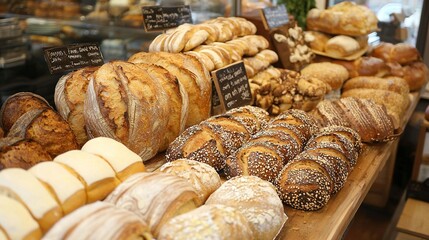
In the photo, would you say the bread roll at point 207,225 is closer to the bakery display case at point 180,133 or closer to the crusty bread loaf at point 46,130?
the bakery display case at point 180,133

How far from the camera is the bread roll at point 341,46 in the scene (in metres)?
3.52

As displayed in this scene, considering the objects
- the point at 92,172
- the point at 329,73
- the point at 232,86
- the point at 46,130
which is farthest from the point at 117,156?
the point at 329,73

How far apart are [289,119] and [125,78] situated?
2.80ft

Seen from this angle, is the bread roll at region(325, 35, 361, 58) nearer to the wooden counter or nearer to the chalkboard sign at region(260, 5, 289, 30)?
the chalkboard sign at region(260, 5, 289, 30)

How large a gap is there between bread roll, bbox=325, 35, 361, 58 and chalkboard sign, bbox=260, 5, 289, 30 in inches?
20.2

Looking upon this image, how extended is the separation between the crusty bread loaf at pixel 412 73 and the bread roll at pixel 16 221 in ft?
10.9

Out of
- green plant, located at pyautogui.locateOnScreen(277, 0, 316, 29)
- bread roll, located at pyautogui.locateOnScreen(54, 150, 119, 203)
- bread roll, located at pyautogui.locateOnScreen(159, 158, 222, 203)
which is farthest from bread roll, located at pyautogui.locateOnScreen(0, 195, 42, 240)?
green plant, located at pyautogui.locateOnScreen(277, 0, 316, 29)

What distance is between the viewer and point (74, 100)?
175cm


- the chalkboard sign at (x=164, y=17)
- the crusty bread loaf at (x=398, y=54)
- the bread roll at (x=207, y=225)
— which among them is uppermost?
the chalkboard sign at (x=164, y=17)

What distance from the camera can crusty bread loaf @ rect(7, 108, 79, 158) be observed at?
58.5 inches

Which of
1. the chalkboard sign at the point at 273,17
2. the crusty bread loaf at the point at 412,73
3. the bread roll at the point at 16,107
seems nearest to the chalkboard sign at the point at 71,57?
the bread roll at the point at 16,107

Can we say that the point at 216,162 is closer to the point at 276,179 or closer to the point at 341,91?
the point at 276,179

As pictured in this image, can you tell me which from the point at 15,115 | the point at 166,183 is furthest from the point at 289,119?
the point at 15,115

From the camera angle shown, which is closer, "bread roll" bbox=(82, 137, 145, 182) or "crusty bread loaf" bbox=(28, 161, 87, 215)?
"crusty bread loaf" bbox=(28, 161, 87, 215)
